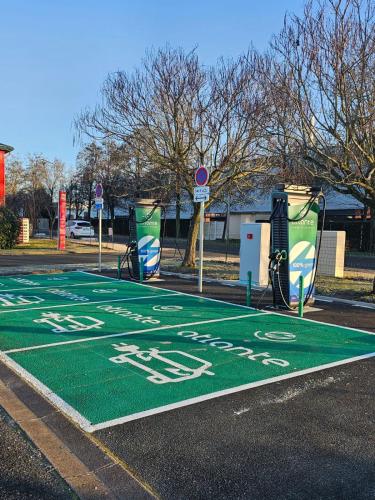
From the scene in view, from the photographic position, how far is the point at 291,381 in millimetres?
4949

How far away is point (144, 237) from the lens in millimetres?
13328

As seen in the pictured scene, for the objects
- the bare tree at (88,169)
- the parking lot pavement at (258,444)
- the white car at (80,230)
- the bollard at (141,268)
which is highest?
the bare tree at (88,169)

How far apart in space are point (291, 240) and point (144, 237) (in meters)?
5.58

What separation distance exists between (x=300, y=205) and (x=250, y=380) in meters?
4.96

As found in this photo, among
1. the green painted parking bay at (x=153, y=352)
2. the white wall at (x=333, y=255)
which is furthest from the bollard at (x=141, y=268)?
the white wall at (x=333, y=255)

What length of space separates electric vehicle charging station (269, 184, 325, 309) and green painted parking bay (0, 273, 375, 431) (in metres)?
0.79

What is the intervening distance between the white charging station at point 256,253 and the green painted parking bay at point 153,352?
4076 millimetres

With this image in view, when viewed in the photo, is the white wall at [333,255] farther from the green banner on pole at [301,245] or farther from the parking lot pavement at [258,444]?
the parking lot pavement at [258,444]

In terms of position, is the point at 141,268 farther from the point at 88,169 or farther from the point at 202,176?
the point at 88,169

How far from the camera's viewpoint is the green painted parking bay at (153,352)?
448 cm

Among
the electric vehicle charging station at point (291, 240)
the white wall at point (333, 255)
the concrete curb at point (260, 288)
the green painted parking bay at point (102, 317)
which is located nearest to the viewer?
the green painted parking bay at point (102, 317)

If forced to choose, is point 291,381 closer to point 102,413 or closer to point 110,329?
point 102,413

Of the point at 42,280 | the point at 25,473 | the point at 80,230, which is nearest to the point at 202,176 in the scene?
the point at 42,280

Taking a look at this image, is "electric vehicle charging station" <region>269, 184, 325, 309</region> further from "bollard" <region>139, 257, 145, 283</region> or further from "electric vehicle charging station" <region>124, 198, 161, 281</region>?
"electric vehicle charging station" <region>124, 198, 161, 281</region>
